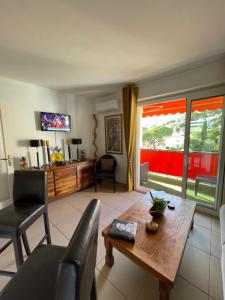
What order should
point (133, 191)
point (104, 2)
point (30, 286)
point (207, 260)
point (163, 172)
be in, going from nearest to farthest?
point (30, 286)
point (104, 2)
point (207, 260)
point (133, 191)
point (163, 172)

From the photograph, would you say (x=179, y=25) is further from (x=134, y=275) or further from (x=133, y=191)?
(x=133, y=191)

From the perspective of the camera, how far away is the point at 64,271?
0.49 m

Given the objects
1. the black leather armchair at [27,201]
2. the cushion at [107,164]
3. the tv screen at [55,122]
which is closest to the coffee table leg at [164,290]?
the black leather armchair at [27,201]

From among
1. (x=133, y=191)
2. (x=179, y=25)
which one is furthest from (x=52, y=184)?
(x=179, y=25)

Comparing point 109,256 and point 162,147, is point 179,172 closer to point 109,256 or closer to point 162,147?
point 162,147

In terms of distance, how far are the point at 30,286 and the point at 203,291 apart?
4.63ft

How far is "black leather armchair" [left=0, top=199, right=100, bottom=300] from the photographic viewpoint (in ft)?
1.60

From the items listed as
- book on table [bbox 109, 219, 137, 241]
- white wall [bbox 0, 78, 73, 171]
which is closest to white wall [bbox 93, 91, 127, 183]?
white wall [bbox 0, 78, 73, 171]

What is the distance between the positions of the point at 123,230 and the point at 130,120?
2278 millimetres

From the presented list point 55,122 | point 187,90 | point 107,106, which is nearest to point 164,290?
point 187,90

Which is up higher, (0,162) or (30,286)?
(0,162)

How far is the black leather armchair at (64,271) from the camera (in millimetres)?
489

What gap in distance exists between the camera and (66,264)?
491 mm

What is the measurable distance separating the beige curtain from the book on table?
187cm
